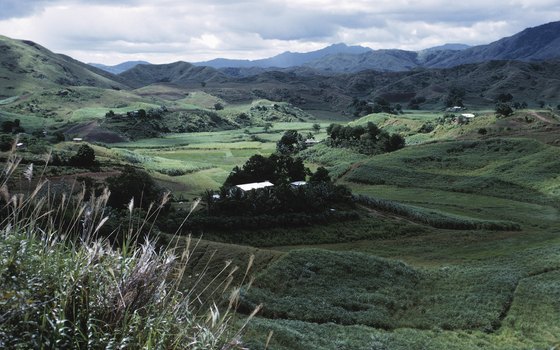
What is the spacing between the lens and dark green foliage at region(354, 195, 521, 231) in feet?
229

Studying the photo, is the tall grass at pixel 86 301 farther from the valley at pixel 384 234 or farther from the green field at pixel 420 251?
the green field at pixel 420 251

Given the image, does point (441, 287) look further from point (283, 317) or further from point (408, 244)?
point (408, 244)

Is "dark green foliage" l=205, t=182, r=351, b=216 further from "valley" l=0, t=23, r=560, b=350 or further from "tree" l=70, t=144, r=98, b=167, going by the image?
"tree" l=70, t=144, r=98, b=167

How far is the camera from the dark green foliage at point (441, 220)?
6981 centimetres

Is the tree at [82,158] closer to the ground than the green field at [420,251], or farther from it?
farther from it

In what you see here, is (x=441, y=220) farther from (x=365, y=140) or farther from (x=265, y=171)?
(x=365, y=140)

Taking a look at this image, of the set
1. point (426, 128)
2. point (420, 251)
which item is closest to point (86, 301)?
point (420, 251)

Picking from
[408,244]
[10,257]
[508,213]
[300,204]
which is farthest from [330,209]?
[10,257]

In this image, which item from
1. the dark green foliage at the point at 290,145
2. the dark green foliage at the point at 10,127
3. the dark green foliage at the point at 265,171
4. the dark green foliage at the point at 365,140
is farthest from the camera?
the dark green foliage at the point at 290,145

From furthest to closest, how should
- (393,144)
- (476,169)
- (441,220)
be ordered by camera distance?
(393,144), (476,169), (441,220)

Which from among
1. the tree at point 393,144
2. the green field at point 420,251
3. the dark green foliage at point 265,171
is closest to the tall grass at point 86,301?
the green field at point 420,251

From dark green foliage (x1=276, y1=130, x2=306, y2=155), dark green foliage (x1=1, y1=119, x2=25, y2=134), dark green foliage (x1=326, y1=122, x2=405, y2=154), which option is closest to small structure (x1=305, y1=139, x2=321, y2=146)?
dark green foliage (x1=276, y1=130, x2=306, y2=155)

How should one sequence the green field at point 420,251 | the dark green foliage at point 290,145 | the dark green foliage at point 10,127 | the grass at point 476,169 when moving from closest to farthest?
1. the green field at point 420,251
2. the grass at point 476,169
3. the dark green foliage at point 10,127
4. the dark green foliage at point 290,145

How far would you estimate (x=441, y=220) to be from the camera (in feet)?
235
